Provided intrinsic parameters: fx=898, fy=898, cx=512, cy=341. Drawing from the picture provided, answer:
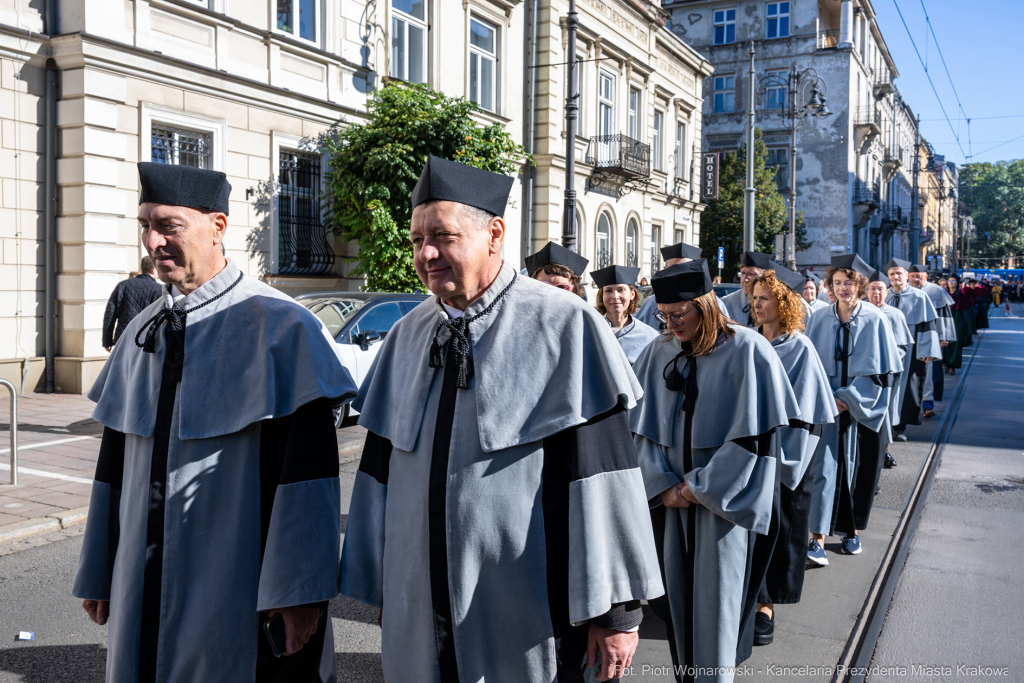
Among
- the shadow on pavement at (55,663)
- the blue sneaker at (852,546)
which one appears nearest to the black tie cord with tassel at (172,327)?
the shadow on pavement at (55,663)

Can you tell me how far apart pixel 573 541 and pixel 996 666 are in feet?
10.0

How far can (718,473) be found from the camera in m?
3.56

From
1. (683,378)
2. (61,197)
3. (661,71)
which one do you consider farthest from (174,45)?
(661,71)

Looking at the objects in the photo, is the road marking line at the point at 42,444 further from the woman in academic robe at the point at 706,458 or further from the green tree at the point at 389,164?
the woman in academic robe at the point at 706,458

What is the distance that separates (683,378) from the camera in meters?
3.77

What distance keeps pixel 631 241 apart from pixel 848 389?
23.7 metres

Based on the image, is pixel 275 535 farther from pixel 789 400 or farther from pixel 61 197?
pixel 61 197

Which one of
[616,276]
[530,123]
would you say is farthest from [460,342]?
[530,123]

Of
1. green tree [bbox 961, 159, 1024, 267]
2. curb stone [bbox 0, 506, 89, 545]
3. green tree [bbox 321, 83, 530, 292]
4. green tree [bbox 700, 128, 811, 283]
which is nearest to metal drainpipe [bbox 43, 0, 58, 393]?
green tree [bbox 321, 83, 530, 292]

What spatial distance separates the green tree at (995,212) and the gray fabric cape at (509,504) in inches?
4483

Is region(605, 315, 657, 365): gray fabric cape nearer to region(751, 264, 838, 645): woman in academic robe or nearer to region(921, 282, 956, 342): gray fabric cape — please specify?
region(751, 264, 838, 645): woman in academic robe

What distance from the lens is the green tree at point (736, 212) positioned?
40.1 m

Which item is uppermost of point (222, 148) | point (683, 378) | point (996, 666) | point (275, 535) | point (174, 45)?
point (174, 45)

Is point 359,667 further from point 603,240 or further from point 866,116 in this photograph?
point 866,116
